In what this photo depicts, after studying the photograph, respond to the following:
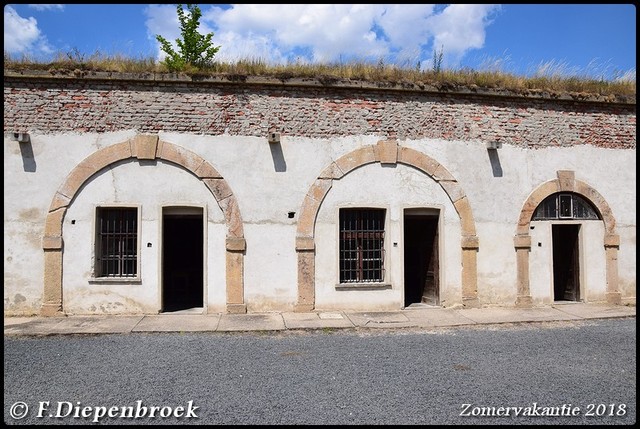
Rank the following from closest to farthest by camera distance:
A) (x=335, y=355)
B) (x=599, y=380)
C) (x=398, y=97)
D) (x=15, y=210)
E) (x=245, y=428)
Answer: (x=245, y=428)
(x=599, y=380)
(x=335, y=355)
(x=15, y=210)
(x=398, y=97)

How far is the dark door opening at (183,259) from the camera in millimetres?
12352

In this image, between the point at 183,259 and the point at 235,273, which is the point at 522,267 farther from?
the point at 183,259

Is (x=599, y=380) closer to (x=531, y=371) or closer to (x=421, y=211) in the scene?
(x=531, y=371)

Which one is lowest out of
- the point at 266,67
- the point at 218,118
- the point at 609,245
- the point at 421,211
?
the point at 609,245

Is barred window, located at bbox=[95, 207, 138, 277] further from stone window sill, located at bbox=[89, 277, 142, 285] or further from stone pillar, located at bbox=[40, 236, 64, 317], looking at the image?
stone pillar, located at bbox=[40, 236, 64, 317]

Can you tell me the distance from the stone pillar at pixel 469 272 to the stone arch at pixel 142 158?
4.84 meters

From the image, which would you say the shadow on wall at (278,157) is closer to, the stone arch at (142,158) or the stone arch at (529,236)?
the stone arch at (142,158)

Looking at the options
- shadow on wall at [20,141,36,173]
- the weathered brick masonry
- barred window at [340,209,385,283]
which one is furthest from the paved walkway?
the weathered brick masonry

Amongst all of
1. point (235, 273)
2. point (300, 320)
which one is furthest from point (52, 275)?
point (300, 320)

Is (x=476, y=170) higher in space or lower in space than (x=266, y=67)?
lower

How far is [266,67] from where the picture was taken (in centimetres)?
1051

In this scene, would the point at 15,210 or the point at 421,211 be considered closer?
the point at 15,210

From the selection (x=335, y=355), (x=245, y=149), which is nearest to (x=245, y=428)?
(x=335, y=355)

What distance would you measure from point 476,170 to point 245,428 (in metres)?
8.11
